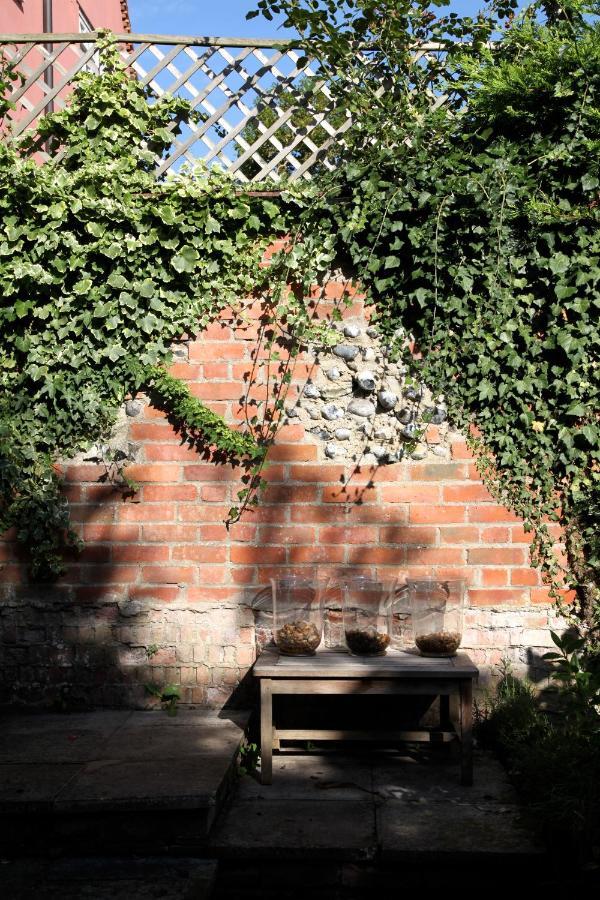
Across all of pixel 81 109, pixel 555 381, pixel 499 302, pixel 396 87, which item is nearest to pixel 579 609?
pixel 555 381

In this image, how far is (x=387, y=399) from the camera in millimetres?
4203

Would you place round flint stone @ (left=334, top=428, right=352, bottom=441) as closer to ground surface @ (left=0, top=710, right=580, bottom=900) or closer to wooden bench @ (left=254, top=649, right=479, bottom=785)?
wooden bench @ (left=254, top=649, right=479, bottom=785)

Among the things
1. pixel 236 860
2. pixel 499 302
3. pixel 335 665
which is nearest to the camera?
pixel 236 860

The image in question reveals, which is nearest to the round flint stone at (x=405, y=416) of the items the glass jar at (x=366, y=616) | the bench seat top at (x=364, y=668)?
the glass jar at (x=366, y=616)

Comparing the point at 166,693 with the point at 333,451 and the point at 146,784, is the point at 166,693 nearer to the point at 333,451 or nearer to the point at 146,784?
the point at 146,784

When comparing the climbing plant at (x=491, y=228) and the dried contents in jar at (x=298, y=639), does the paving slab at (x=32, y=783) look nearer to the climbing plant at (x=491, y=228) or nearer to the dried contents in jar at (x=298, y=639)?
the dried contents in jar at (x=298, y=639)

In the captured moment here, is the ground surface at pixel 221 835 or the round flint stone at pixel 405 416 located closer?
the ground surface at pixel 221 835

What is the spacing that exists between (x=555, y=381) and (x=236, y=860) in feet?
7.85

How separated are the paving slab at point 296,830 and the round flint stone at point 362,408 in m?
1.70

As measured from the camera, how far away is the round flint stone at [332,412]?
4238 millimetres

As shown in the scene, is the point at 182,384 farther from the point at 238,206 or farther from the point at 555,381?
the point at 555,381

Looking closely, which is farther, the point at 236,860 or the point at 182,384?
the point at 182,384

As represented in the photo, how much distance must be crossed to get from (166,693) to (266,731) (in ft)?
2.48

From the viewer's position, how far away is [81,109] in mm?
4199
